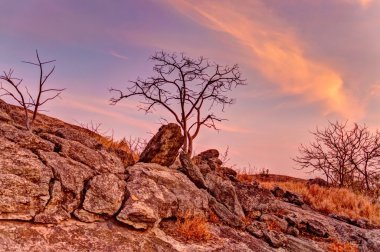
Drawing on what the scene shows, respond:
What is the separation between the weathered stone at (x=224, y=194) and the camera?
33.1 ft

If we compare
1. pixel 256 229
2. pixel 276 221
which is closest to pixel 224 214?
pixel 256 229

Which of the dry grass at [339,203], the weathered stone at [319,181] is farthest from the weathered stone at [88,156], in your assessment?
the weathered stone at [319,181]

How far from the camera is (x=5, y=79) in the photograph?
9047 mm

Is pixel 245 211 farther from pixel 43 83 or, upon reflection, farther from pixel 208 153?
pixel 43 83

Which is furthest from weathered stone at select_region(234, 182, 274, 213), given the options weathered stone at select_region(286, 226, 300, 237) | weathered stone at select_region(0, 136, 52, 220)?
weathered stone at select_region(0, 136, 52, 220)

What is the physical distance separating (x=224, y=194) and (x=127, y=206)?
370 centimetres

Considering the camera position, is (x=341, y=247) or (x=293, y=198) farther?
(x=293, y=198)

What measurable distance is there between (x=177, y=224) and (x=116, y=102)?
320 inches

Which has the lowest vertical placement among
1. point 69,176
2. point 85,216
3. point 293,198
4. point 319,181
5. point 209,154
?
point 85,216

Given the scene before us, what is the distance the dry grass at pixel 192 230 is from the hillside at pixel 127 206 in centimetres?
2

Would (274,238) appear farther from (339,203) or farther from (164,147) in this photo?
(339,203)

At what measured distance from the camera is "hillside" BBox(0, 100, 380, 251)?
6.16m

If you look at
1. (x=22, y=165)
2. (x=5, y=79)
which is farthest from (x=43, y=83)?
(x=22, y=165)

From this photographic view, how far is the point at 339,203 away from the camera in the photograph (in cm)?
1627
